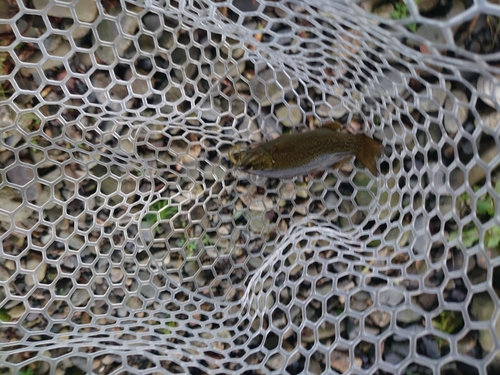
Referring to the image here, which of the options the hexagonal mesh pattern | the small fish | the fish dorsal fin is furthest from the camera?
the fish dorsal fin

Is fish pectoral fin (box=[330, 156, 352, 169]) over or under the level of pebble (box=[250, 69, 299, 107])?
under

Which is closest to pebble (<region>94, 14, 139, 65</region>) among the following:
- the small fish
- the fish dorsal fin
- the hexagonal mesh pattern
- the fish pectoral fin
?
the hexagonal mesh pattern

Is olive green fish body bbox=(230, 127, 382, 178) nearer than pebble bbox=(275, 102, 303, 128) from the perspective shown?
Yes

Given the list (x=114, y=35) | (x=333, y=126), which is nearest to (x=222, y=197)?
(x=333, y=126)

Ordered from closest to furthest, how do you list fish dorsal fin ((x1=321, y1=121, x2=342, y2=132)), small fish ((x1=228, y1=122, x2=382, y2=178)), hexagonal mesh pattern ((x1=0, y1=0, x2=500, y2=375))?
hexagonal mesh pattern ((x1=0, y1=0, x2=500, y2=375)), small fish ((x1=228, y1=122, x2=382, y2=178)), fish dorsal fin ((x1=321, y1=121, x2=342, y2=132))

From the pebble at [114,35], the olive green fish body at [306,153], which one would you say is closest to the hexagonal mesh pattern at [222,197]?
the pebble at [114,35]

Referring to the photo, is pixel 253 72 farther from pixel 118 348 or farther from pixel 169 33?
pixel 118 348

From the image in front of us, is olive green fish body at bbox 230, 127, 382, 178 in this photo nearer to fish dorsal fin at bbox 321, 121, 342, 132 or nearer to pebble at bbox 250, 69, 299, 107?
fish dorsal fin at bbox 321, 121, 342, 132
